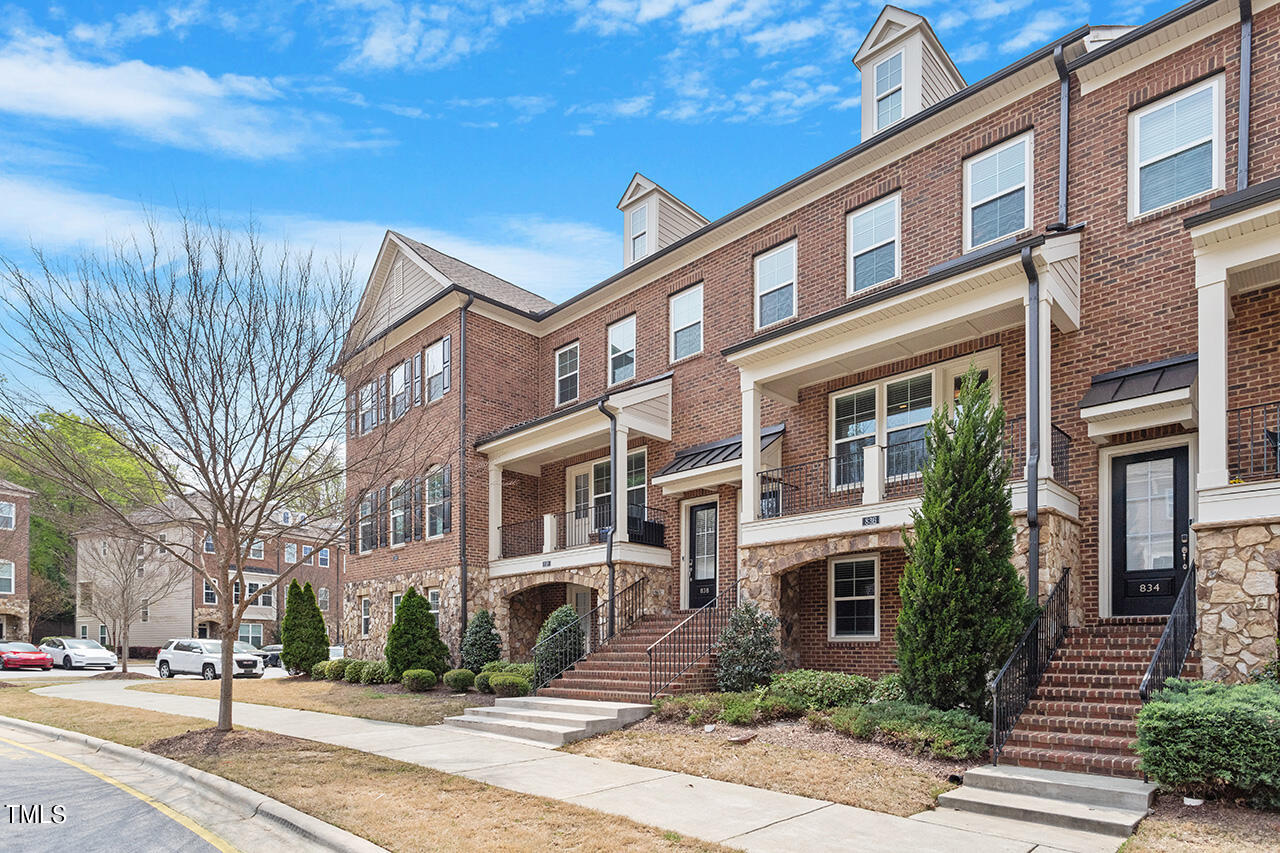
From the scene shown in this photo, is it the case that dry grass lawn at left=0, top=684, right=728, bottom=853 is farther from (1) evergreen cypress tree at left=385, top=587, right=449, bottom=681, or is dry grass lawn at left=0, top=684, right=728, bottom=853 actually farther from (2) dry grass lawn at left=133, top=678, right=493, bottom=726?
(1) evergreen cypress tree at left=385, top=587, right=449, bottom=681

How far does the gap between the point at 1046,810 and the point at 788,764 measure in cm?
272

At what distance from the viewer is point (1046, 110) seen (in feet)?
42.7

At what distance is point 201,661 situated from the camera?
29.7 metres

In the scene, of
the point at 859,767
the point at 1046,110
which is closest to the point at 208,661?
the point at 859,767

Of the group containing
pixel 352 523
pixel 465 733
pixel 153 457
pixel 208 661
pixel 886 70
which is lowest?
pixel 208 661

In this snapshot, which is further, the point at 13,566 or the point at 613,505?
the point at 13,566

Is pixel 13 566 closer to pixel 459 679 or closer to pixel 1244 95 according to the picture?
pixel 459 679

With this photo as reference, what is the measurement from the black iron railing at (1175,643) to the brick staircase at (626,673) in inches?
242

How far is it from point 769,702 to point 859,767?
2.60 m

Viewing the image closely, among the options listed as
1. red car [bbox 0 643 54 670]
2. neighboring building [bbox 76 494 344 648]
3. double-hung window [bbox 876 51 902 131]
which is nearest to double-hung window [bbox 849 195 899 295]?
double-hung window [bbox 876 51 902 131]

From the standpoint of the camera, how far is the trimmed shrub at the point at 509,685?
1501 cm

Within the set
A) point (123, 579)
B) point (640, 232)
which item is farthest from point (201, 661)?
point (640, 232)

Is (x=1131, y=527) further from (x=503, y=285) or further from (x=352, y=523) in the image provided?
(x=503, y=285)

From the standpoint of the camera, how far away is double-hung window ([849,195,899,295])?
584 inches
